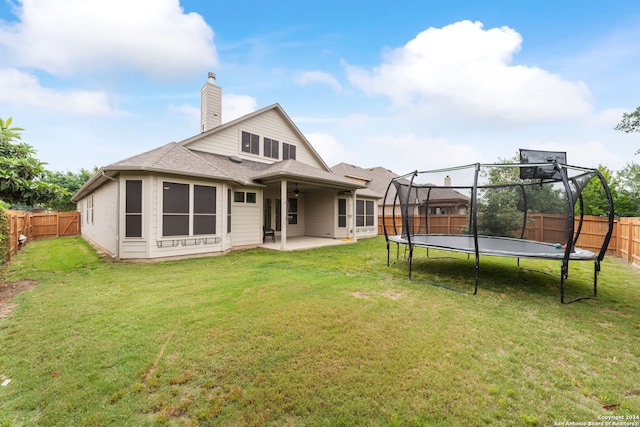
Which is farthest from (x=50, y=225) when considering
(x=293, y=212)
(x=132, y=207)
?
(x=293, y=212)

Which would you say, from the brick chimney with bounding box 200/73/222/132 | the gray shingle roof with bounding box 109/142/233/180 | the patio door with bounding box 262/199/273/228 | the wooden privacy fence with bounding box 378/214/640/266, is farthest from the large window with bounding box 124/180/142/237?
the wooden privacy fence with bounding box 378/214/640/266

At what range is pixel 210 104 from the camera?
452 inches

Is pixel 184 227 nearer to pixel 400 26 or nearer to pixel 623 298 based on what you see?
pixel 623 298

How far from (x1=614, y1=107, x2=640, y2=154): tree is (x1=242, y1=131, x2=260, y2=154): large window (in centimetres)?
1626

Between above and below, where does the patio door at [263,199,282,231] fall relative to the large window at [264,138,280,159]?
below

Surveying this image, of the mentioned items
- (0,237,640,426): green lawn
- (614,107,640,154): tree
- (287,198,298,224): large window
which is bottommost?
(0,237,640,426): green lawn

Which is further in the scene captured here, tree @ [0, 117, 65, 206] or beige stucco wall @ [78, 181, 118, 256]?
beige stucco wall @ [78, 181, 118, 256]

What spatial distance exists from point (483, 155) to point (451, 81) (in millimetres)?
16803

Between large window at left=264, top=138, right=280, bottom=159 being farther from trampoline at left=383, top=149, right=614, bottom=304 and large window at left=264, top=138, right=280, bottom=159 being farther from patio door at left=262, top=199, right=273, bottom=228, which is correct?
trampoline at left=383, top=149, right=614, bottom=304

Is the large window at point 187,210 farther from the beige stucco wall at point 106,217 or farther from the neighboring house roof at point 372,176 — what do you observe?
the neighboring house roof at point 372,176

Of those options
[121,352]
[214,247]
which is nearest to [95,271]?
[214,247]

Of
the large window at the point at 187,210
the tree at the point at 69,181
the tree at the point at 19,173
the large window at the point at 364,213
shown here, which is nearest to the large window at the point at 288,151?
the large window at the point at 364,213

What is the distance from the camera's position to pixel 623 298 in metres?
4.50

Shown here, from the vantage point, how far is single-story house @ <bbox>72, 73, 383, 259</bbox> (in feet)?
23.3
